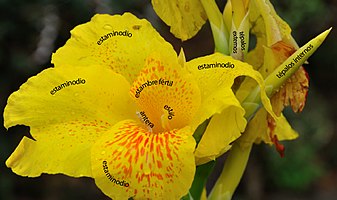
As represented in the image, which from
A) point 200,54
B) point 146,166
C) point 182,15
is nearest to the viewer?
point 146,166

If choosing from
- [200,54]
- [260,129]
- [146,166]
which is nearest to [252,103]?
[260,129]

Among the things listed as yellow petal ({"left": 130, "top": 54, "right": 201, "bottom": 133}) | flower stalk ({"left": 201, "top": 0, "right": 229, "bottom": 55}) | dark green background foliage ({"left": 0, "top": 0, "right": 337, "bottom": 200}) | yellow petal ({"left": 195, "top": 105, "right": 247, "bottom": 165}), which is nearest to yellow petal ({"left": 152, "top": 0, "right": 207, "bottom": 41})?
flower stalk ({"left": 201, "top": 0, "right": 229, "bottom": 55})

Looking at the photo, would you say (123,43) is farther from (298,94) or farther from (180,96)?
(298,94)

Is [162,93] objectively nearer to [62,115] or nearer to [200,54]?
[62,115]

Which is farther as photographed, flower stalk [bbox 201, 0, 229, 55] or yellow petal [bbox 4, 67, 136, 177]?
flower stalk [bbox 201, 0, 229, 55]

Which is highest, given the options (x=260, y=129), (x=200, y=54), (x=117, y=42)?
(x=117, y=42)

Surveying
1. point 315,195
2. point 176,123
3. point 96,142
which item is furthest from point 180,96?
point 315,195

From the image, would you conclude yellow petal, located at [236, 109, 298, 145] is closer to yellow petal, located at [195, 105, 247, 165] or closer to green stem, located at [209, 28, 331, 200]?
green stem, located at [209, 28, 331, 200]
